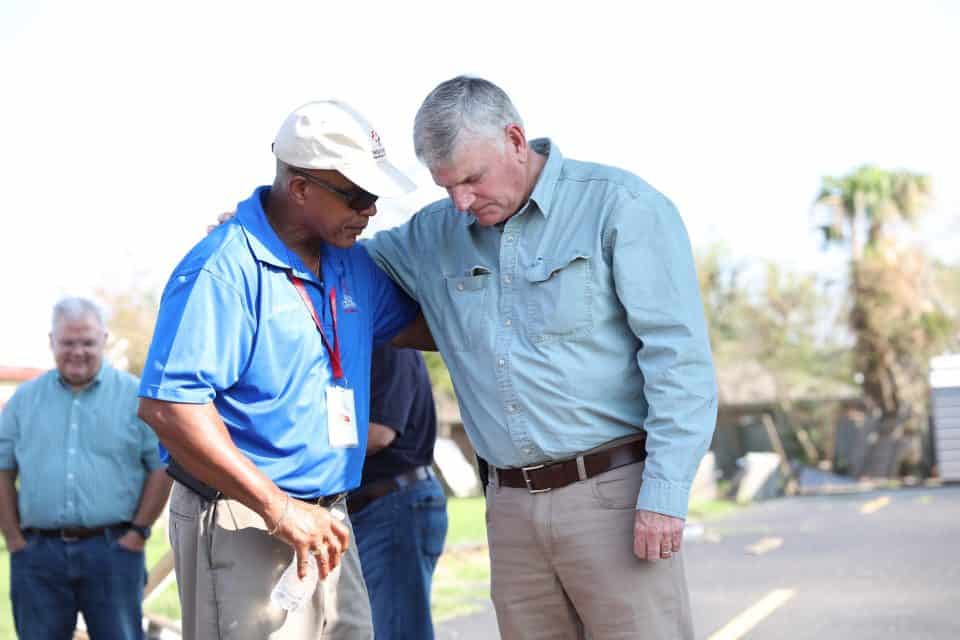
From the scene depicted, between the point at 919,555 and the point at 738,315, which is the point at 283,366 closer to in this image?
the point at 919,555

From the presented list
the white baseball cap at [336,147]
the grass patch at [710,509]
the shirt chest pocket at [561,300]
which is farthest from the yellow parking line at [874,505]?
the white baseball cap at [336,147]

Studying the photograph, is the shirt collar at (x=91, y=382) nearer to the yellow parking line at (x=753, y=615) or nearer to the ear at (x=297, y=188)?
the ear at (x=297, y=188)

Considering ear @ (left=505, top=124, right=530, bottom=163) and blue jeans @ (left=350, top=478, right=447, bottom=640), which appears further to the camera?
blue jeans @ (left=350, top=478, right=447, bottom=640)

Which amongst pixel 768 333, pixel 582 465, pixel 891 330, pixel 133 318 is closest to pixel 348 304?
pixel 582 465

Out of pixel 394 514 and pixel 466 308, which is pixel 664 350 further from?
pixel 394 514

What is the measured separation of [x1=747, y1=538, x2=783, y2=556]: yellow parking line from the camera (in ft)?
44.2

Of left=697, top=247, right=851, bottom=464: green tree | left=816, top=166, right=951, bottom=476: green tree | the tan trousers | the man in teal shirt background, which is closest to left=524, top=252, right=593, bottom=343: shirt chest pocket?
the tan trousers

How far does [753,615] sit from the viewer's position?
9.29m

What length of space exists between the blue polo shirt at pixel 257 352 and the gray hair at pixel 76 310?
3.15 m

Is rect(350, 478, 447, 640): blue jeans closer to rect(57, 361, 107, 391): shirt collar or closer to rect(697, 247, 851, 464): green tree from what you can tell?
rect(57, 361, 107, 391): shirt collar

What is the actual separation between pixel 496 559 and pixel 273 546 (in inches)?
32.5

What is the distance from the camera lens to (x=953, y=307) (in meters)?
33.9

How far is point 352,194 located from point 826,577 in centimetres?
870

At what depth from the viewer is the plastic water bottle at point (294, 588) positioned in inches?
130
